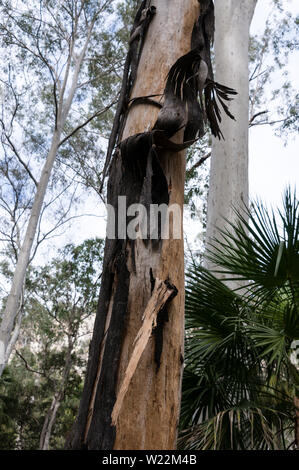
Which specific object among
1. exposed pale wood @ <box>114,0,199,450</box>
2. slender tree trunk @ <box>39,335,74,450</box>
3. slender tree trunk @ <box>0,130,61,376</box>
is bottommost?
slender tree trunk @ <box>39,335,74,450</box>

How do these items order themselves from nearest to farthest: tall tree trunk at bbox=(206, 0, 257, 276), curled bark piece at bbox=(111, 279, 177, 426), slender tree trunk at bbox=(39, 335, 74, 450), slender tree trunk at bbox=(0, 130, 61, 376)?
curled bark piece at bbox=(111, 279, 177, 426)
tall tree trunk at bbox=(206, 0, 257, 276)
slender tree trunk at bbox=(0, 130, 61, 376)
slender tree trunk at bbox=(39, 335, 74, 450)

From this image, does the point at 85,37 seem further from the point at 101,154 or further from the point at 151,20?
the point at 151,20

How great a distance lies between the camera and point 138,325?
1.01 m

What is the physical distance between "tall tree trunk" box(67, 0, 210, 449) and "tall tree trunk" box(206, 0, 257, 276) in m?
2.34

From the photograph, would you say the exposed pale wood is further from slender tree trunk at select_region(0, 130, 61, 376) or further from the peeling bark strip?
slender tree trunk at select_region(0, 130, 61, 376)

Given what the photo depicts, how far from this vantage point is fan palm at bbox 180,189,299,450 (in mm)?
1928

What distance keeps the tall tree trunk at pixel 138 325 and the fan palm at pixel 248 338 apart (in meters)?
0.92

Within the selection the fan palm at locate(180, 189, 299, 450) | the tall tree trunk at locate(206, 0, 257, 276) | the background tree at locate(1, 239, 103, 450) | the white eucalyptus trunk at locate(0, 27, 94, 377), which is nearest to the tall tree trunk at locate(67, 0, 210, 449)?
the fan palm at locate(180, 189, 299, 450)

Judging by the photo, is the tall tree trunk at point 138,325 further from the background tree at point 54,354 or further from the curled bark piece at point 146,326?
the background tree at point 54,354

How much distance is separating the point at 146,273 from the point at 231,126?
3680 mm

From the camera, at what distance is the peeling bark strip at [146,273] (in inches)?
36.3

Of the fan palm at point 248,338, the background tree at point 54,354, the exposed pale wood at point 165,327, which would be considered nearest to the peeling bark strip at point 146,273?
the exposed pale wood at point 165,327

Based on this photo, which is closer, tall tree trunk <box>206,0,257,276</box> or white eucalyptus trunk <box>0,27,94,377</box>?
tall tree trunk <box>206,0,257,276</box>

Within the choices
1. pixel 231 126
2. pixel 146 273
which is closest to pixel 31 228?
pixel 231 126
